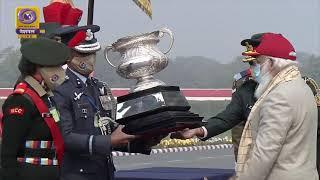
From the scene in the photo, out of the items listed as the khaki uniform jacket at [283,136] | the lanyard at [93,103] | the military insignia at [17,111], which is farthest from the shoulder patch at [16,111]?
the khaki uniform jacket at [283,136]

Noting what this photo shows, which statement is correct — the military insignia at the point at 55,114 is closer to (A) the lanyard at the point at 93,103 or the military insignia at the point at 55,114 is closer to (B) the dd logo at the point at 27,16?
(A) the lanyard at the point at 93,103

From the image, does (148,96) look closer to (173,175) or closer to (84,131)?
(84,131)

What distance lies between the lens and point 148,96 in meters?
4.51

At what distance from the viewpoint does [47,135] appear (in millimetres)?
4645

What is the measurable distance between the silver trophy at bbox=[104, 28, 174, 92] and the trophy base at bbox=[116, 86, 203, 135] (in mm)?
82

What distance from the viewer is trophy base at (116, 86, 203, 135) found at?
14.6 ft

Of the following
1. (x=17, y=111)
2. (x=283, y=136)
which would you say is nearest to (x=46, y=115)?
(x=17, y=111)

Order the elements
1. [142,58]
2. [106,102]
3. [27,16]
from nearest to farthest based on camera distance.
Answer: [142,58] < [106,102] < [27,16]

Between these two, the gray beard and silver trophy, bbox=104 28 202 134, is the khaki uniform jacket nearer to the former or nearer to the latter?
the gray beard

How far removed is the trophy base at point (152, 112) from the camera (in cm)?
446

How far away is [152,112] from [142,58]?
0.37 m

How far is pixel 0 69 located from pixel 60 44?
7418 centimetres

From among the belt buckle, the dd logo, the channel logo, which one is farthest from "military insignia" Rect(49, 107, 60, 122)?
the dd logo

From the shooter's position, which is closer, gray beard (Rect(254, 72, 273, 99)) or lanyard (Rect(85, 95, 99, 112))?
gray beard (Rect(254, 72, 273, 99))
